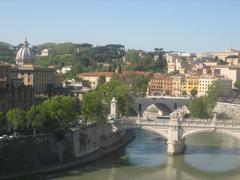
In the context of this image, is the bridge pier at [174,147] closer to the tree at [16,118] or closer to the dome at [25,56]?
the tree at [16,118]

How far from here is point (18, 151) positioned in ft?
61.7

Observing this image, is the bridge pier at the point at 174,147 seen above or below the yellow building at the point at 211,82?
below

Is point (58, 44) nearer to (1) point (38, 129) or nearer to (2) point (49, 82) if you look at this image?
(2) point (49, 82)

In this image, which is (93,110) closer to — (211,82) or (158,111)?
(158,111)

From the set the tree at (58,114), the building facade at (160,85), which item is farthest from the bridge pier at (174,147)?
the building facade at (160,85)

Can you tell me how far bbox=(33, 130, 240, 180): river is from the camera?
20094 millimetres

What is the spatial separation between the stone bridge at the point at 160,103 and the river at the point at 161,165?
321 inches

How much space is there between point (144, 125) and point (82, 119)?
275 cm

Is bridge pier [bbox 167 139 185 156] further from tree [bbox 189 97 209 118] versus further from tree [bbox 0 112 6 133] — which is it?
tree [bbox 189 97 209 118]

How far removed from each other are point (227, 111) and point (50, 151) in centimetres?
2100

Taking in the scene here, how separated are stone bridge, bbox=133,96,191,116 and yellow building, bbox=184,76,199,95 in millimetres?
10949

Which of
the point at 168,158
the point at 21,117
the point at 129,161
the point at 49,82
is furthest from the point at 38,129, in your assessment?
the point at 49,82

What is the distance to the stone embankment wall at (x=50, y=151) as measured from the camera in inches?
727

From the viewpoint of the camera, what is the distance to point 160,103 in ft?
122
